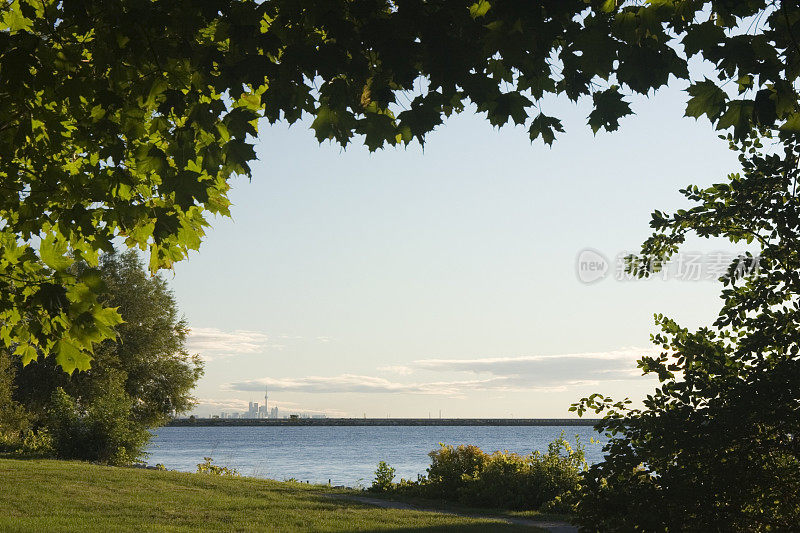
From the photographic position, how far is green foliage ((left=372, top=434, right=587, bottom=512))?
653 inches

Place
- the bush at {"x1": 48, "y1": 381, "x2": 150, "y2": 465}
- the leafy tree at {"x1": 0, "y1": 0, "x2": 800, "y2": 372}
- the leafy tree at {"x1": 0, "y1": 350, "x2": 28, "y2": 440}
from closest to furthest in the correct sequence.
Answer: the leafy tree at {"x1": 0, "y1": 0, "x2": 800, "y2": 372}
the bush at {"x1": 48, "y1": 381, "x2": 150, "y2": 465}
the leafy tree at {"x1": 0, "y1": 350, "x2": 28, "y2": 440}

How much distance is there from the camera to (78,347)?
5719 mm

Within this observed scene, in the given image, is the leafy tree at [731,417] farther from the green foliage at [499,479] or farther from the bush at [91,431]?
the bush at [91,431]

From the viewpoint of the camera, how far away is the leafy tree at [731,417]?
17.7 ft

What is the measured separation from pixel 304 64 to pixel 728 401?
4.32m

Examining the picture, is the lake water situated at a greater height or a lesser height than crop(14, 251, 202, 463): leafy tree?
lesser

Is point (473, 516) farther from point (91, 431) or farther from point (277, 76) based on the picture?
point (91, 431)

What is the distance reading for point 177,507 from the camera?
13.7 meters

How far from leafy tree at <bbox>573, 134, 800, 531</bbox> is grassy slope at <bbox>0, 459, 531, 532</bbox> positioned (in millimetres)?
6759

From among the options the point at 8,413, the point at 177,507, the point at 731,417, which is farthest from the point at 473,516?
the point at 8,413

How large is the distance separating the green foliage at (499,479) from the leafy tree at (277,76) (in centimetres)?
1278

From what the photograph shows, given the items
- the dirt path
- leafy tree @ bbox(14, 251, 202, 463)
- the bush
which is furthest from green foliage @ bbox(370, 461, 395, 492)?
leafy tree @ bbox(14, 251, 202, 463)

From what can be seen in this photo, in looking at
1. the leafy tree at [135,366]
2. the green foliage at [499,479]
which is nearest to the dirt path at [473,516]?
the green foliage at [499,479]

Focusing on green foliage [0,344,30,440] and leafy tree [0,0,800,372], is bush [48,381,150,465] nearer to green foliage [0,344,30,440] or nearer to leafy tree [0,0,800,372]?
green foliage [0,344,30,440]
